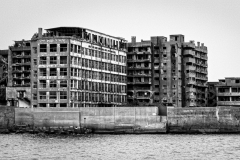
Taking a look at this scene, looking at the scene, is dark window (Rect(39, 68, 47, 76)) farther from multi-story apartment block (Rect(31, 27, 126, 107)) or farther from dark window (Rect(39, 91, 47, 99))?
dark window (Rect(39, 91, 47, 99))

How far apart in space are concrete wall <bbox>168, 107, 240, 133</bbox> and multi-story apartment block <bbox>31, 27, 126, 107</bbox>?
96.9 ft

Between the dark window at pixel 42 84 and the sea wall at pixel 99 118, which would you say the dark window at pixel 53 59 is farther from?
the sea wall at pixel 99 118

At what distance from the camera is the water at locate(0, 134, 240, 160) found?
90062 mm

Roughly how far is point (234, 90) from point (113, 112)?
64652mm

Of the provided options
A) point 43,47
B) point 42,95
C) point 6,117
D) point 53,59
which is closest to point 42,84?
point 42,95

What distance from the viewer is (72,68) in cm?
16050

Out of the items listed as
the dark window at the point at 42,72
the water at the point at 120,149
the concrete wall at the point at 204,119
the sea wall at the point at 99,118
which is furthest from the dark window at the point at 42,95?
the water at the point at 120,149

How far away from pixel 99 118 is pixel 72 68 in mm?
19773

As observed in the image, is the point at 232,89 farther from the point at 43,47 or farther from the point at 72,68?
the point at 43,47

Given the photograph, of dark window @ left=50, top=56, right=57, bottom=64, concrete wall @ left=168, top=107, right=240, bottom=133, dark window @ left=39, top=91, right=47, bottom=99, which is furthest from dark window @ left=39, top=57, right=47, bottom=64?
concrete wall @ left=168, top=107, right=240, bottom=133

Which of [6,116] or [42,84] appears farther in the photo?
[42,84]

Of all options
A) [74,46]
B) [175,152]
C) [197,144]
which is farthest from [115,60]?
[175,152]

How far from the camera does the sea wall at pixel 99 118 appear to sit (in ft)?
476

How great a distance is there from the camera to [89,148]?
4094 inches
